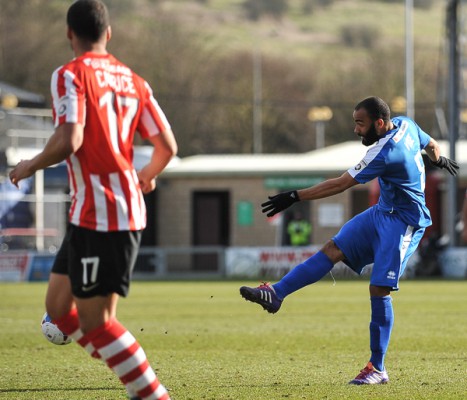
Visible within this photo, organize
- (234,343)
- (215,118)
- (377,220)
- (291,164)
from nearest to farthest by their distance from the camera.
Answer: (377,220) → (234,343) → (291,164) → (215,118)

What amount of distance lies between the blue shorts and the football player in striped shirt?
9.34 ft

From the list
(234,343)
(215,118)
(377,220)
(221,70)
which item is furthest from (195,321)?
(221,70)

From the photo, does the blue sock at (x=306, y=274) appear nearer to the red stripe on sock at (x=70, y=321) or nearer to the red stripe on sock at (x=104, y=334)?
the red stripe on sock at (x=70, y=321)

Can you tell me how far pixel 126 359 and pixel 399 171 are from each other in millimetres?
3173

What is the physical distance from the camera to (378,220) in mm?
8969

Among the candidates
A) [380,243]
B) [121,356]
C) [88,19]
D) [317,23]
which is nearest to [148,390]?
[121,356]

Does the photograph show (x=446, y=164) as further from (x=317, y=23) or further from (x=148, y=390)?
(x=317, y=23)

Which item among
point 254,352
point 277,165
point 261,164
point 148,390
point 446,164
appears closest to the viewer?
point 148,390

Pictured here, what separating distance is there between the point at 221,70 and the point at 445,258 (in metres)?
47.9

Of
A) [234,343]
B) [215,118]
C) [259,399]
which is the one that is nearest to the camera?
[259,399]

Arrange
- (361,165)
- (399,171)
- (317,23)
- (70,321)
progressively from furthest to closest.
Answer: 1. (317,23)
2. (399,171)
3. (361,165)
4. (70,321)

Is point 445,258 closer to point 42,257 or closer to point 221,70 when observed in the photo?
point 42,257

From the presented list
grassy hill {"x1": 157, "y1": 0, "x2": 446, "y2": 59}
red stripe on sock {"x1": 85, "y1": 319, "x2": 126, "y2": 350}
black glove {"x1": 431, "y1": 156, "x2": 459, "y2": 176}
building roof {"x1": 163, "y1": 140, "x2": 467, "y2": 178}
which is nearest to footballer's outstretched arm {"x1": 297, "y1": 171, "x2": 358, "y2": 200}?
black glove {"x1": 431, "y1": 156, "x2": 459, "y2": 176}

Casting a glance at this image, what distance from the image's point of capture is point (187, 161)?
41281mm
